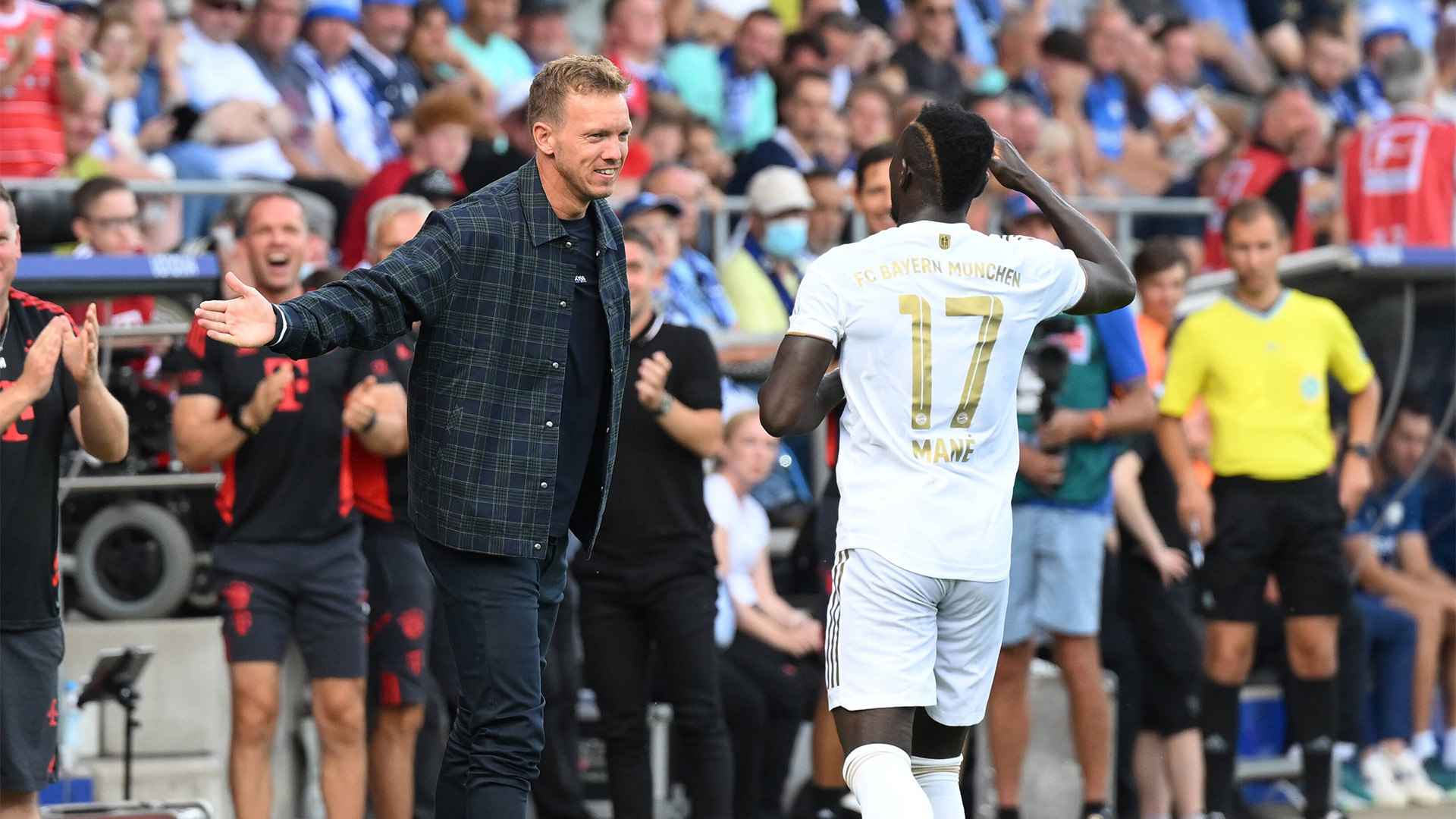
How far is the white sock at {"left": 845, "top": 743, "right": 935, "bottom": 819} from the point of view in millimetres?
4453

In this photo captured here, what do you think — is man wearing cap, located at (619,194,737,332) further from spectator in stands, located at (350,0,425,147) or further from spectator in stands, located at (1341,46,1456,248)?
spectator in stands, located at (1341,46,1456,248)

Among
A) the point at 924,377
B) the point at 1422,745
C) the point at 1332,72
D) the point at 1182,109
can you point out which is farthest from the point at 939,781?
the point at 1332,72

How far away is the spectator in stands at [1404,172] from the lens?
33.8 feet

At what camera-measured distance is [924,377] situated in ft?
15.1

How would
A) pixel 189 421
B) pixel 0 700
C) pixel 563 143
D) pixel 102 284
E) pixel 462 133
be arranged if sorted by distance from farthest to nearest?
pixel 462 133 → pixel 102 284 → pixel 189 421 → pixel 0 700 → pixel 563 143

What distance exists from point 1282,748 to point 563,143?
5.73 meters

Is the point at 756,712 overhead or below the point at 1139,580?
below

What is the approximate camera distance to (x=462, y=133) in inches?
383

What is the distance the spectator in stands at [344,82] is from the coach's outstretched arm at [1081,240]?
6.39 m

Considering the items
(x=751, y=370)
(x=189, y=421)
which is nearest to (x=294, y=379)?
(x=189, y=421)

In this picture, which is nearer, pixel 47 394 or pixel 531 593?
pixel 531 593

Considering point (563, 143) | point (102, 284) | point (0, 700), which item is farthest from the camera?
point (102, 284)

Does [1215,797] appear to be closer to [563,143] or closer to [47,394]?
[563,143]

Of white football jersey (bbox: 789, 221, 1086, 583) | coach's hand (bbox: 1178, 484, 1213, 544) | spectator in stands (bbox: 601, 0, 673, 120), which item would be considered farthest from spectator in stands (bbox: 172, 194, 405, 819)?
spectator in stands (bbox: 601, 0, 673, 120)
